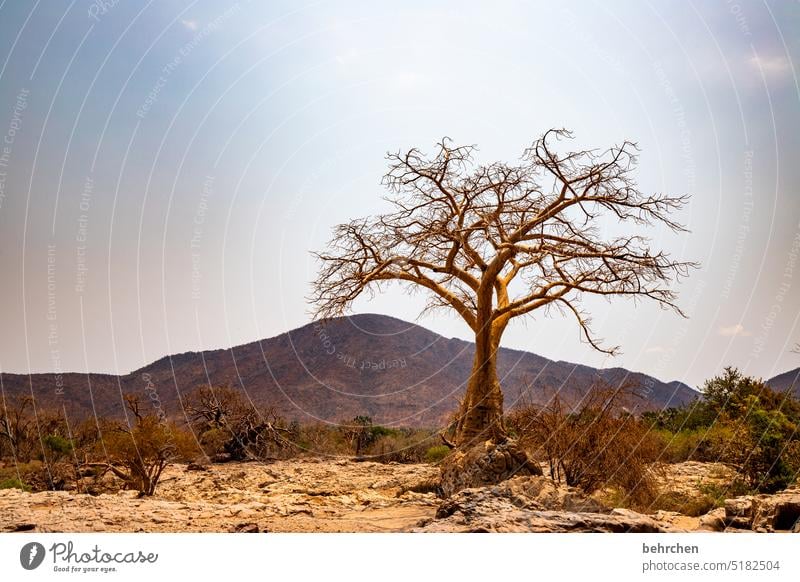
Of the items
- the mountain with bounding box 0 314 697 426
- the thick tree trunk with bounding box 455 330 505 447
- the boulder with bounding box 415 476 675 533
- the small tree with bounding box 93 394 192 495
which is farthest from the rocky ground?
the mountain with bounding box 0 314 697 426

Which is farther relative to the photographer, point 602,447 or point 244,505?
point 602,447

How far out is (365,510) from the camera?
1033 centimetres

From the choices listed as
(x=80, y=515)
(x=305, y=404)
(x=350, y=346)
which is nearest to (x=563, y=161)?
(x=80, y=515)

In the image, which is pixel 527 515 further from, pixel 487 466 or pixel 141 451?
pixel 141 451

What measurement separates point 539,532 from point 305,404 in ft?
108

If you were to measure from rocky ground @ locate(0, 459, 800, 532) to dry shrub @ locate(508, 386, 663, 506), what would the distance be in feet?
2.69

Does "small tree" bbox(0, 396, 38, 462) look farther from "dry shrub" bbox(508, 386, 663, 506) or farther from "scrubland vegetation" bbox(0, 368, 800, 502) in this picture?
"dry shrub" bbox(508, 386, 663, 506)

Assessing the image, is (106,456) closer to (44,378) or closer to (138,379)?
(138,379)

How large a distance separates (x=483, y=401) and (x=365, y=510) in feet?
10.3

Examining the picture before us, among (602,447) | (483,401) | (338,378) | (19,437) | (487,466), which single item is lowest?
(487,466)

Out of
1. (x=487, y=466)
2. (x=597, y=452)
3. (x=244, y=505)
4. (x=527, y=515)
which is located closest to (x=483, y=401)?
(x=487, y=466)

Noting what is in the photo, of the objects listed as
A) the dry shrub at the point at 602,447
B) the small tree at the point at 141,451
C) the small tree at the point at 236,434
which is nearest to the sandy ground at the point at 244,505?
the small tree at the point at 141,451

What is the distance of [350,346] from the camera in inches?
1684

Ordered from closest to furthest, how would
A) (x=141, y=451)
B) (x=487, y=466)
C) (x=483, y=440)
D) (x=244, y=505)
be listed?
(x=244, y=505)
(x=487, y=466)
(x=483, y=440)
(x=141, y=451)
